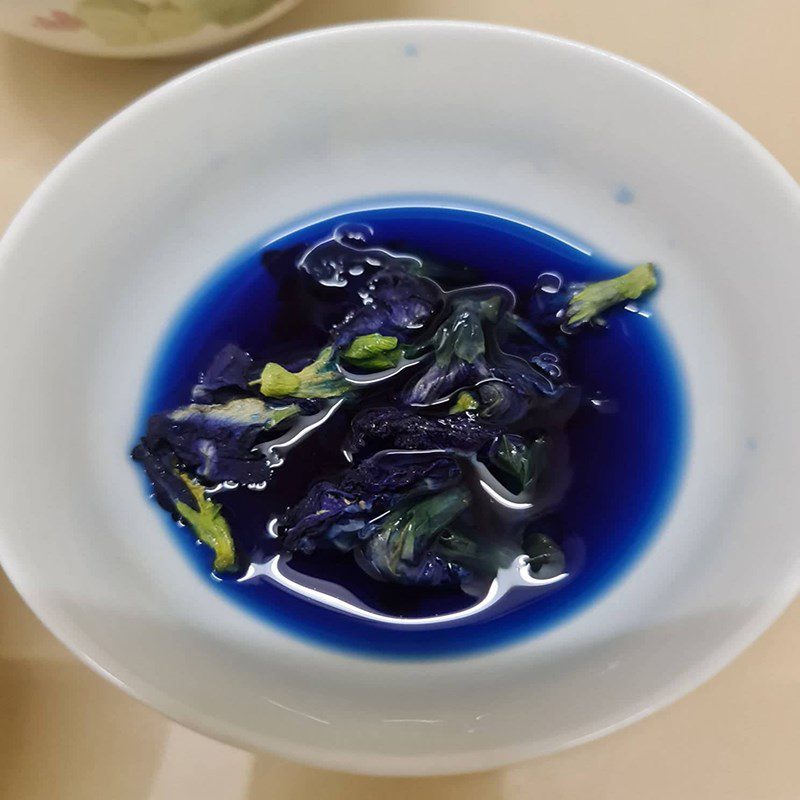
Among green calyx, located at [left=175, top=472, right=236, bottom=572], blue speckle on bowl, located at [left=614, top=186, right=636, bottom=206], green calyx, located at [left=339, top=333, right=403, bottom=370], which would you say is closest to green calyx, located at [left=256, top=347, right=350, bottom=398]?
green calyx, located at [left=339, top=333, right=403, bottom=370]

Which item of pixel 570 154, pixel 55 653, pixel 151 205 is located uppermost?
pixel 570 154

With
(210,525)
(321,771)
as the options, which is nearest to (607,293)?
(210,525)

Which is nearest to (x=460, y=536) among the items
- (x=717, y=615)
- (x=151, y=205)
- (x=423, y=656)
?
(x=423, y=656)

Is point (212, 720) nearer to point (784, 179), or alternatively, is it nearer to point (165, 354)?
point (165, 354)

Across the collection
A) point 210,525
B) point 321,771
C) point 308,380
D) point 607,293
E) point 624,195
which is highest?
point 624,195

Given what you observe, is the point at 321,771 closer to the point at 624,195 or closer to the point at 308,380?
the point at 308,380

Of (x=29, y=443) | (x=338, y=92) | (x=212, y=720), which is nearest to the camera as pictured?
(x=212, y=720)
